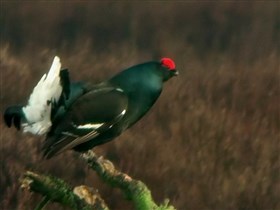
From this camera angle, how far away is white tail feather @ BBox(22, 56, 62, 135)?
15.9 feet

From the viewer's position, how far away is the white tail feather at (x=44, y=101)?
4.86m

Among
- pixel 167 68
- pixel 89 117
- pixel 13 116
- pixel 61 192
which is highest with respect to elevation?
pixel 167 68

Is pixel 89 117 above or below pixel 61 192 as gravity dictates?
above

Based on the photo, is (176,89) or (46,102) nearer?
(46,102)

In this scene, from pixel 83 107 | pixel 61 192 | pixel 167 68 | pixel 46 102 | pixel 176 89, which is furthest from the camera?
pixel 176 89

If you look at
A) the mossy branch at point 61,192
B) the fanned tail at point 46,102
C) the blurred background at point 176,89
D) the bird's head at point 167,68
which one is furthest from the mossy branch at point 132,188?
the blurred background at point 176,89

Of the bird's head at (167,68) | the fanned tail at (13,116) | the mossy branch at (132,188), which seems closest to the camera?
the mossy branch at (132,188)

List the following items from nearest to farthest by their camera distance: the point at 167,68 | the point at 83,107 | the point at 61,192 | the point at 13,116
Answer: the point at 61,192 < the point at 13,116 < the point at 83,107 < the point at 167,68

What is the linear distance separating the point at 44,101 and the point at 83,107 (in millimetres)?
355

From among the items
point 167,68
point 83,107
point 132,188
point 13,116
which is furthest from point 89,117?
point 132,188

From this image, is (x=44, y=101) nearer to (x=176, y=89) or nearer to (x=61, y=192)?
(x=61, y=192)

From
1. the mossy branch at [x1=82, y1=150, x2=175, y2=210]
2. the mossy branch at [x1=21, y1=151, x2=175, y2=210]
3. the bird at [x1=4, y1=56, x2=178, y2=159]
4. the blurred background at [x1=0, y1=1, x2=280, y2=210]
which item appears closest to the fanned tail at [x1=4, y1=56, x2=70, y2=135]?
the bird at [x1=4, y1=56, x2=178, y2=159]

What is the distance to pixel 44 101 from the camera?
16.1ft

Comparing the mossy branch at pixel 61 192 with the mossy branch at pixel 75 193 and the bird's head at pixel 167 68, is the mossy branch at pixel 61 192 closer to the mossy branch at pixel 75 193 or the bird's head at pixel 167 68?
the mossy branch at pixel 75 193
